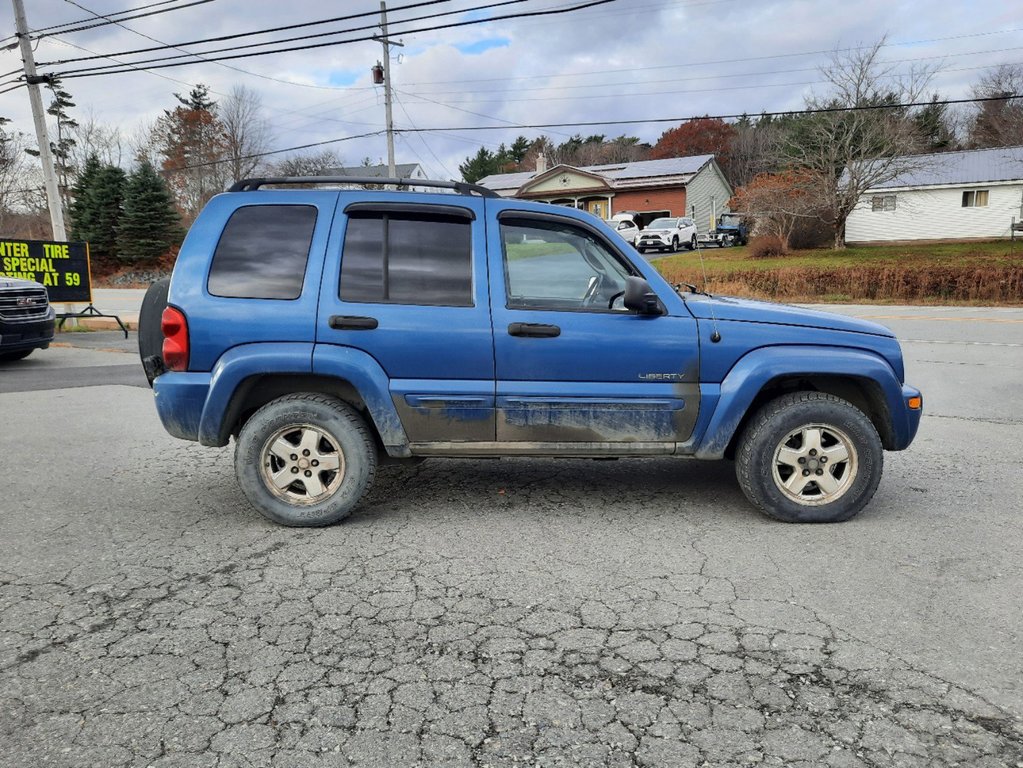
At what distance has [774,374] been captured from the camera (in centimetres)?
428

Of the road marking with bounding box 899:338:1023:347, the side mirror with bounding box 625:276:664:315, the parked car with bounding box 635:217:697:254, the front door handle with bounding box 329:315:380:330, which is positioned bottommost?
the road marking with bounding box 899:338:1023:347

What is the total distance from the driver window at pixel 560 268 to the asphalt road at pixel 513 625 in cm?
134

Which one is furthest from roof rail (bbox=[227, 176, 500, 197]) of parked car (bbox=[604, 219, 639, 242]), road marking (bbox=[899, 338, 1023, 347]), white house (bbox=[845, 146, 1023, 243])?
white house (bbox=[845, 146, 1023, 243])

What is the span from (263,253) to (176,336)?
0.68 metres

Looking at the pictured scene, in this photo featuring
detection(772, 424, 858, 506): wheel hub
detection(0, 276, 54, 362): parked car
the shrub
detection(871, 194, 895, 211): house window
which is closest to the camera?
detection(772, 424, 858, 506): wheel hub

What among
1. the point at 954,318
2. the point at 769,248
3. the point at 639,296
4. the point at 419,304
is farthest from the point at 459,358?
the point at 769,248

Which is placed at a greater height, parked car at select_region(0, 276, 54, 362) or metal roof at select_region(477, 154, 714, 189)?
metal roof at select_region(477, 154, 714, 189)

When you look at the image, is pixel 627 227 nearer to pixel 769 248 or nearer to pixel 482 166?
pixel 769 248

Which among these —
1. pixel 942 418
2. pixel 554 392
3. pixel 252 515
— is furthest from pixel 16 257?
pixel 942 418

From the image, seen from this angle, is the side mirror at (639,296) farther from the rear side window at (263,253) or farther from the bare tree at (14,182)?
the bare tree at (14,182)

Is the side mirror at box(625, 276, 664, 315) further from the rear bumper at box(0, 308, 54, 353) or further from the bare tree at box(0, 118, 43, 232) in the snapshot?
the bare tree at box(0, 118, 43, 232)

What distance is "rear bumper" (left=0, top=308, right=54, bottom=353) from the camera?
11.1 m

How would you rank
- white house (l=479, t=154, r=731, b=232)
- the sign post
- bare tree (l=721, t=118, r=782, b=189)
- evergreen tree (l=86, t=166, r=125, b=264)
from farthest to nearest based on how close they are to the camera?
bare tree (l=721, t=118, r=782, b=189), white house (l=479, t=154, r=731, b=232), evergreen tree (l=86, t=166, r=125, b=264), the sign post

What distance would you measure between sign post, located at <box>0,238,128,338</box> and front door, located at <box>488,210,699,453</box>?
13.8 metres
